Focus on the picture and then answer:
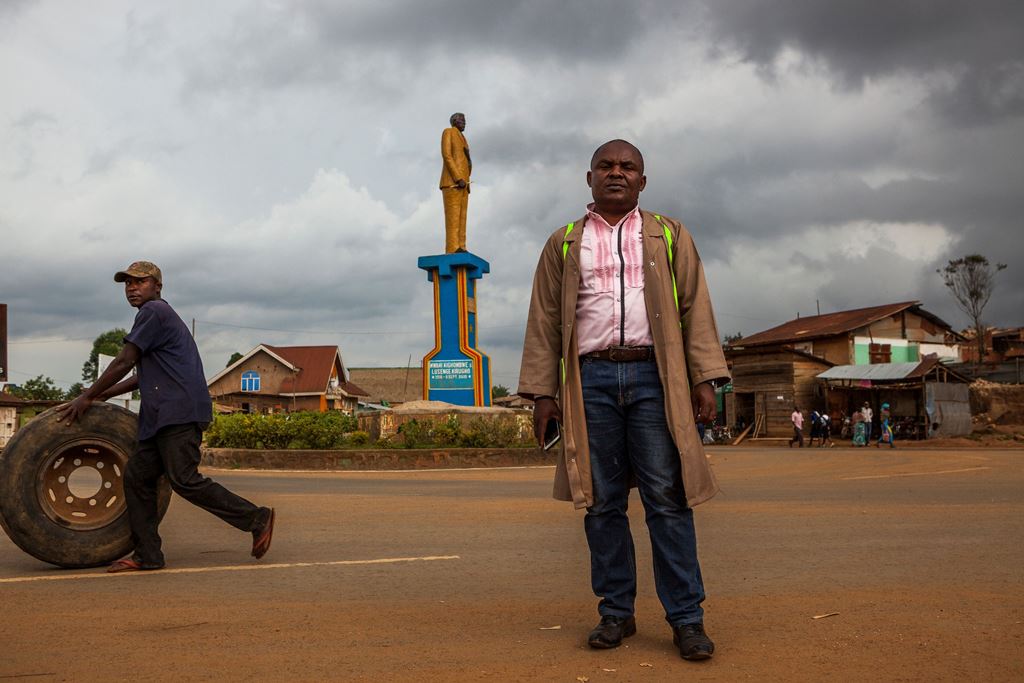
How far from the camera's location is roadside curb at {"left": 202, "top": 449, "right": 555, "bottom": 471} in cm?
1839

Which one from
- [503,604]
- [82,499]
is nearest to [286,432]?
[82,499]

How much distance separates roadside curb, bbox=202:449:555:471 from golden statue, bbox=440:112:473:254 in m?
8.53

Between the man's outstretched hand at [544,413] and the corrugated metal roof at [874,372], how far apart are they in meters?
36.9

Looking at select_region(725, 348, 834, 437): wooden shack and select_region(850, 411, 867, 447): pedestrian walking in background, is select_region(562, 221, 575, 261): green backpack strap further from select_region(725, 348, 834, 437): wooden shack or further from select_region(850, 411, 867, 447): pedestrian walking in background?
select_region(725, 348, 834, 437): wooden shack

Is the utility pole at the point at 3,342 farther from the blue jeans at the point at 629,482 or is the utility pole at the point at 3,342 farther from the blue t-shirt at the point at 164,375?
the blue jeans at the point at 629,482

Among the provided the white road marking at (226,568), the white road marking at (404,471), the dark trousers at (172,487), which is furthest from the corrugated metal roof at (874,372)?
the dark trousers at (172,487)

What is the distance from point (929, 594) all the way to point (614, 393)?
6.47ft

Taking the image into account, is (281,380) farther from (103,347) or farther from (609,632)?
(609,632)

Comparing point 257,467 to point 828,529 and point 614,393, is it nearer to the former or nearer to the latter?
point 828,529

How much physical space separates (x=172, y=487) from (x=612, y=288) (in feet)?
10.2

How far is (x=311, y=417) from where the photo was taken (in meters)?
20.3

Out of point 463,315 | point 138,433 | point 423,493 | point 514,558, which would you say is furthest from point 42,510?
point 463,315

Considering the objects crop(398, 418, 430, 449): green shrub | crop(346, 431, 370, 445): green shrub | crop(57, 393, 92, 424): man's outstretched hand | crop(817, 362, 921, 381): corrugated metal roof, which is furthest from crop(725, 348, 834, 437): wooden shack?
crop(57, 393, 92, 424): man's outstretched hand

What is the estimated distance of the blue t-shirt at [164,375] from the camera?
5547 millimetres
